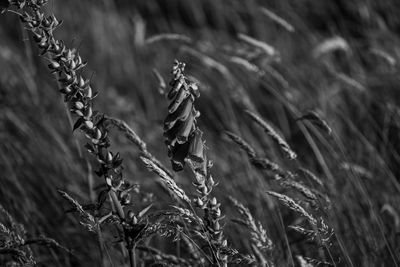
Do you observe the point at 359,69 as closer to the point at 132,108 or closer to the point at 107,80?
the point at 132,108

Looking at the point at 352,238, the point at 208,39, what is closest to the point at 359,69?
the point at 208,39

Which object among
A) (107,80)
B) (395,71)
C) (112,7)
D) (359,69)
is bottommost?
(395,71)

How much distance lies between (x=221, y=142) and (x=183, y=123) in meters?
2.54

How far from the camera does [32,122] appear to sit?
14.4 ft

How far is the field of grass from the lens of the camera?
2223mm

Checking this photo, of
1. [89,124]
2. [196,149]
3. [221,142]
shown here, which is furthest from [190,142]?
[221,142]

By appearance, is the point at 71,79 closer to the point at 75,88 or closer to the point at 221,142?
the point at 75,88

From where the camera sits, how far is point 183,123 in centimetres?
194

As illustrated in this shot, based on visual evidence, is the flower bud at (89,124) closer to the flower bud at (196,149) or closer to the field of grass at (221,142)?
the field of grass at (221,142)

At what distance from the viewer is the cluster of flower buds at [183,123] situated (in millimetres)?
1924

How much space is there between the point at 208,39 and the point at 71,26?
1.82 meters

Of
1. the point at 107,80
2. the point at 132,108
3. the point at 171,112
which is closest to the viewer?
the point at 171,112

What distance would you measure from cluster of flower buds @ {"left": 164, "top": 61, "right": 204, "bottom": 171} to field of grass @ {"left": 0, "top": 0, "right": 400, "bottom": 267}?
39 millimetres

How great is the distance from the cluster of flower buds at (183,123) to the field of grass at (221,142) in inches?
1.5
